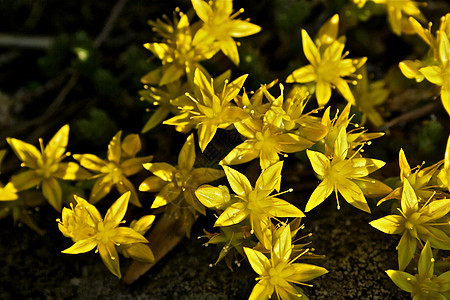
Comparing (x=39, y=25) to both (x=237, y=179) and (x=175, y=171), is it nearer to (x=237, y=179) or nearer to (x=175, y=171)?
(x=175, y=171)

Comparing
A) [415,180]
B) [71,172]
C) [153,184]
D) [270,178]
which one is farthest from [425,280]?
[71,172]

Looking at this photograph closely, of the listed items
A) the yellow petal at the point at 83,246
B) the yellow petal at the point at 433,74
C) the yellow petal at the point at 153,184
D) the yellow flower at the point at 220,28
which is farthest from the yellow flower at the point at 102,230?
the yellow petal at the point at 433,74

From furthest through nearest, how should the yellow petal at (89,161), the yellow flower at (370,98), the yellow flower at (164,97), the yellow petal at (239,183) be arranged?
the yellow flower at (370,98), the yellow flower at (164,97), the yellow petal at (89,161), the yellow petal at (239,183)

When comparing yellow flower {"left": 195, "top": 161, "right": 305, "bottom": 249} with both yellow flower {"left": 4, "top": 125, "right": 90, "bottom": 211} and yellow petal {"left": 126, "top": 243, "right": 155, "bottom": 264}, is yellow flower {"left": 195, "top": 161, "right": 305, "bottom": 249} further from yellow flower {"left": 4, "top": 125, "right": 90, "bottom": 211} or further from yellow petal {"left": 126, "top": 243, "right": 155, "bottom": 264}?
yellow flower {"left": 4, "top": 125, "right": 90, "bottom": 211}

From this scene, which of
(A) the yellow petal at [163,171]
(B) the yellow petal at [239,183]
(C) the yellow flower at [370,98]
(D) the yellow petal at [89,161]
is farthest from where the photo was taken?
(C) the yellow flower at [370,98]

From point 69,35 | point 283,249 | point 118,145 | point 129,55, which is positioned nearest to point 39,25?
point 69,35

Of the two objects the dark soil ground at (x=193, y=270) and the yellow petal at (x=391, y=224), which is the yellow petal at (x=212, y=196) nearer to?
the dark soil ground at (x=193, y=270)
